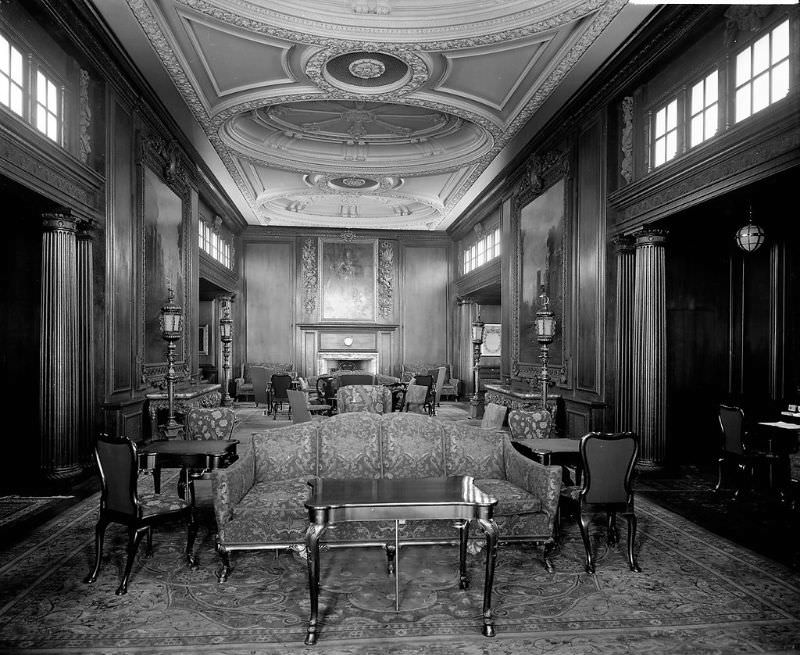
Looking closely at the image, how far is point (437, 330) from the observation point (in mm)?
17078

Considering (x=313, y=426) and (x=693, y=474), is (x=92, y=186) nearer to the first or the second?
(x=313, y=426)

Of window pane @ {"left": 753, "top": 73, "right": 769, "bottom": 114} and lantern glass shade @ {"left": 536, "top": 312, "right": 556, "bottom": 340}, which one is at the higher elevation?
window pane @ {"left": 753, "top": 73, "right": 769, "bottom": 114}

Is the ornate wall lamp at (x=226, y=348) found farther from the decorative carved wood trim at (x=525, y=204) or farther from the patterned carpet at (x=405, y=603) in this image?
the patterned carpet at (x=405, y=603)

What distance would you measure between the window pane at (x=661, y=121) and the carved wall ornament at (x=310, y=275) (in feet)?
37.4

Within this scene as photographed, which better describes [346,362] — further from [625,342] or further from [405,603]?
[405,603]

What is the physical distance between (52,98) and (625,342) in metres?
6.86

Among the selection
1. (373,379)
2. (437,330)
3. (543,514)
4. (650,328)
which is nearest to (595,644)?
(543,514)

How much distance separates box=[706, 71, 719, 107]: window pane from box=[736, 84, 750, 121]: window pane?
338 mm

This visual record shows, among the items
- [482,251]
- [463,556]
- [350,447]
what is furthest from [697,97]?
[482,251]

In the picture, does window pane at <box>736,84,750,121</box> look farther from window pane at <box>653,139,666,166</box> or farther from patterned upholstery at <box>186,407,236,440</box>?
patterned upholstery at <box>186,407,236,440</box>

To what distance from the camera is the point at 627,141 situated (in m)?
7.22

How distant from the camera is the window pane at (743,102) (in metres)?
5.27

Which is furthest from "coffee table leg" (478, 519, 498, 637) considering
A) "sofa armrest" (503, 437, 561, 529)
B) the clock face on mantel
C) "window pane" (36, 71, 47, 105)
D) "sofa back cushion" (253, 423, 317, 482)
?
the clock face on mantel

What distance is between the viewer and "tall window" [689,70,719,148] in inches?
226
